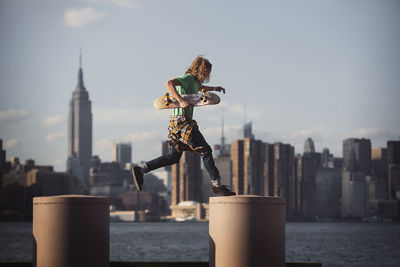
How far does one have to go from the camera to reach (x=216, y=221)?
8938 mm

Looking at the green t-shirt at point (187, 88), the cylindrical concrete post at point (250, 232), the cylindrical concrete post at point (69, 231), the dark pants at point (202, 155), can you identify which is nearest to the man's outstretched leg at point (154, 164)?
the dark pants at point (202, 155)

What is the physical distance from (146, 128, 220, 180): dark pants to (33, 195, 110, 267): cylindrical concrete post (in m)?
1.36

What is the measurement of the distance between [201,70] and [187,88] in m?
0.35

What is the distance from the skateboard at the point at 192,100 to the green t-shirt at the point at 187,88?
0.09m

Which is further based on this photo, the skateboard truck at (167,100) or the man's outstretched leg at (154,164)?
the man's outstretched leg at (154,164)

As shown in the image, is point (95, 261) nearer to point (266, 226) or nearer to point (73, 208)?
point (73, 208)

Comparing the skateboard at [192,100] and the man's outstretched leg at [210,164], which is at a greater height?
the skateboard at [192,100]

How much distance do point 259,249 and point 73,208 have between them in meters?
2.13

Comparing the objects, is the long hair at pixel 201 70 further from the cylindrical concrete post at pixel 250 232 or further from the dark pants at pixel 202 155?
the cylindrical concrete post at pixel 250 232

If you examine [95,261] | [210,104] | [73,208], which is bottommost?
[95,261]

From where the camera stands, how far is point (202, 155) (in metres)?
9.87

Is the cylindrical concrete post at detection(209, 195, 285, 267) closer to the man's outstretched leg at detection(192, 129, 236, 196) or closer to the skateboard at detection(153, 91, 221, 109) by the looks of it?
the man's outstretched leg at detection(192, 129, 236, 196)

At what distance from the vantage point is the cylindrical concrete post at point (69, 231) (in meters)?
8.88

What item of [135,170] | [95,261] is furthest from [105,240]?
[135,170]
